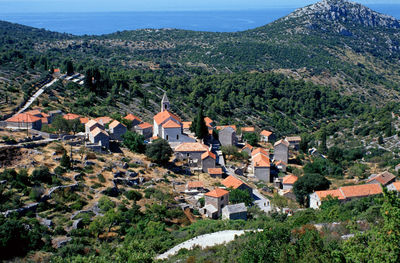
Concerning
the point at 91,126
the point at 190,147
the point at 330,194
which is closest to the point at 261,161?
the point at 190,147

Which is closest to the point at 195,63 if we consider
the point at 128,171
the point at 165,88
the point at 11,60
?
the point at 165,88

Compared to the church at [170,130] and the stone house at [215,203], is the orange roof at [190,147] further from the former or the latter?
the stone house at [215,203]

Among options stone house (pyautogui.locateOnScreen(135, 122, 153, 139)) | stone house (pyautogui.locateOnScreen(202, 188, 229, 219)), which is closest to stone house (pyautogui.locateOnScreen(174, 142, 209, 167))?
stone house (pyautogui.locateOnScreen(135, 122, 153, 139))

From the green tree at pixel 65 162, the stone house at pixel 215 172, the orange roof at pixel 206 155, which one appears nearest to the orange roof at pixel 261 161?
the stone house at pixel 215 172

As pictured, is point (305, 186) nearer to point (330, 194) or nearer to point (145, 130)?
point (330, 194)

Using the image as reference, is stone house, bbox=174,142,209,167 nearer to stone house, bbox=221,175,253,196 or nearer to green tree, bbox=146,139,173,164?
green tree, bbox=146,139,173,164

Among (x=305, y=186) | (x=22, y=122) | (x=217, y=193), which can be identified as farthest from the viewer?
(x=22, y=122)
